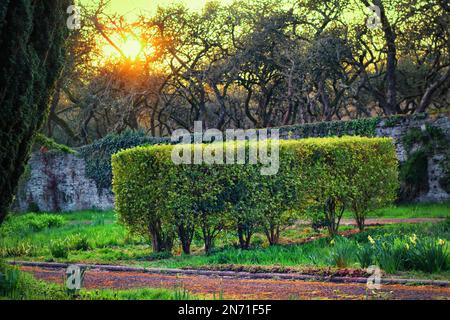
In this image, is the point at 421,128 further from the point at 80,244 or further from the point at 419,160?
the point at 80,244

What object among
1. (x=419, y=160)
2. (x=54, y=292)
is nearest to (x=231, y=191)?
(x=54, y=292)

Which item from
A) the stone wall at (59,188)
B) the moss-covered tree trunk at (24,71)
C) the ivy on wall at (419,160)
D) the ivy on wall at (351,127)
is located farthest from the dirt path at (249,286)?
the stone wall at (59,188)

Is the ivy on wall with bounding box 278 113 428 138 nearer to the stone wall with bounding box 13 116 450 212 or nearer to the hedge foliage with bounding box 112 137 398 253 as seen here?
the stone wall with bounding box 13 116 450 212

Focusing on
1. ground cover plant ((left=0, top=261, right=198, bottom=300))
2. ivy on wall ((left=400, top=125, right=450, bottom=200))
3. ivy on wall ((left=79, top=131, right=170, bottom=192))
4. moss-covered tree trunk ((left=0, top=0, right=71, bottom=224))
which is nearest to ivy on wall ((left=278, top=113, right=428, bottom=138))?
ivy on wall ((left=400, top=125, right=450, bottom=200))

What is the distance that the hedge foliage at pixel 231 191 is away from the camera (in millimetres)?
12102

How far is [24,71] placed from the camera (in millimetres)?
7512

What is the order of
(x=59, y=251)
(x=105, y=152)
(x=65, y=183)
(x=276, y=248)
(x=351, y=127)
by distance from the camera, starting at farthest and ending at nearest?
(x=65, y=183) < (x=105, y=152) < (x=351, y=127) < (x=59, y=251) < (x=276, y=248)

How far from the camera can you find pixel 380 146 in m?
14.4

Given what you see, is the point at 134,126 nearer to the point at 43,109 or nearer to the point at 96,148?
the point at 96,148

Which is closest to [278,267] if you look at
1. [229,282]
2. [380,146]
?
[229,282]

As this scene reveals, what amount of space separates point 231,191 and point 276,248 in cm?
144

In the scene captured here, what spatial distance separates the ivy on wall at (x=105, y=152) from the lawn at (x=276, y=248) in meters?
6.45
